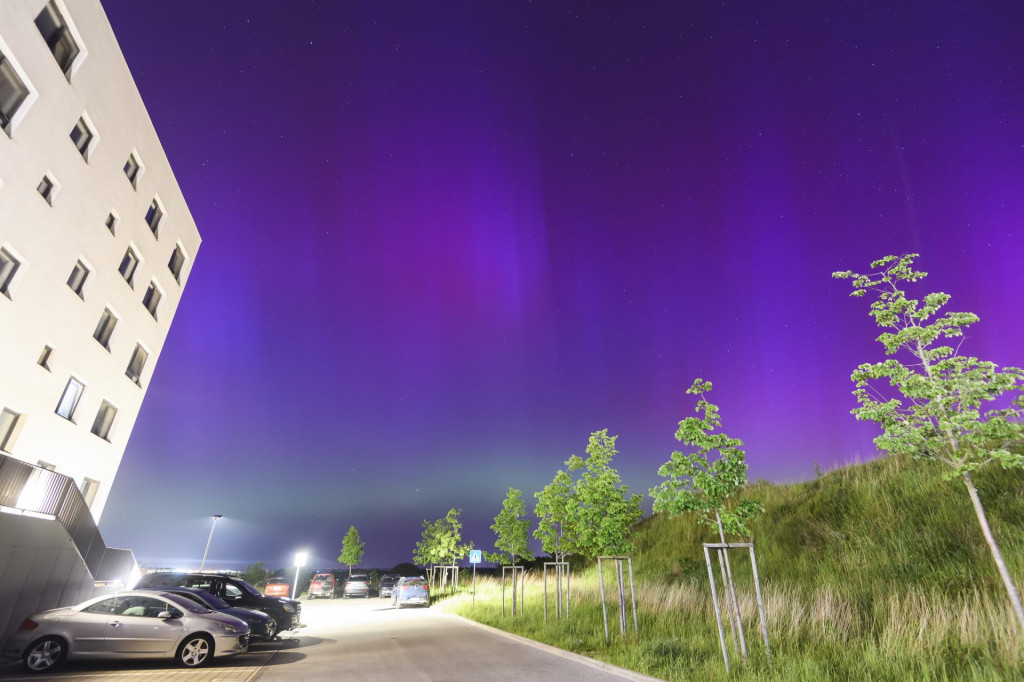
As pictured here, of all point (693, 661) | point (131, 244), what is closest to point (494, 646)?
point (693, 661)

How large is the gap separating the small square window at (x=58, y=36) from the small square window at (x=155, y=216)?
24.0ft

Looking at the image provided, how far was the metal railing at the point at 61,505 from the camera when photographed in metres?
11.0

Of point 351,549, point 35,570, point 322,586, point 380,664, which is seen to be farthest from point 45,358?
point 351,549

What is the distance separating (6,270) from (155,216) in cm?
926

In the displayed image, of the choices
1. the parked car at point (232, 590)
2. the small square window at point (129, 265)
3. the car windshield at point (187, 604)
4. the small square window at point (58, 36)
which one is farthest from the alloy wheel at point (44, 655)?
the small square window at point (58, 36)

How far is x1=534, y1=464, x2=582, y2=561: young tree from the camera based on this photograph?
18.5 m

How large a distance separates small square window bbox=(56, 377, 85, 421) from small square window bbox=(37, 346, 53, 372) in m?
1.40

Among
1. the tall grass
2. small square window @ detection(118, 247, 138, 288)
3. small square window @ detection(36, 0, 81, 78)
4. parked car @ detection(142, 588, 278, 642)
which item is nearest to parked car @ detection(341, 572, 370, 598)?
the tall grass

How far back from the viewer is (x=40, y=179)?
1490 cm

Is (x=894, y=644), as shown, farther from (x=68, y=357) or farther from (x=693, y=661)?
(x=68, y=357)

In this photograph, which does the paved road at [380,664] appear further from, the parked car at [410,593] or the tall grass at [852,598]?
the parked car at [410,593]

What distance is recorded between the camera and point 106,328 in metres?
20.1

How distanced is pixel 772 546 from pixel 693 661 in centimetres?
1054

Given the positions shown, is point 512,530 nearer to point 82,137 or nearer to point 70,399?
point 70,399
